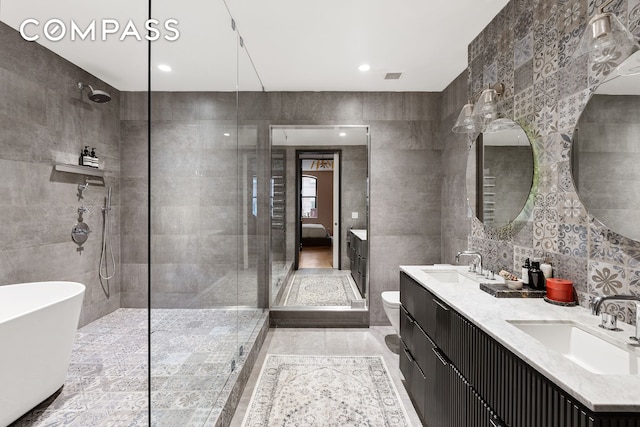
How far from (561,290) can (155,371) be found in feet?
6.17

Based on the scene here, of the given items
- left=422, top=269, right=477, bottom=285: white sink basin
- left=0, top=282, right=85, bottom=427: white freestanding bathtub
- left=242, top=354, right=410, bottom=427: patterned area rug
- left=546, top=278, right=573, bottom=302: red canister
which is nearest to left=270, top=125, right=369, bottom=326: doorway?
left=242, top=354, right=410, bottom=427: patterned area rug

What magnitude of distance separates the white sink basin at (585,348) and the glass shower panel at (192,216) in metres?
1.48

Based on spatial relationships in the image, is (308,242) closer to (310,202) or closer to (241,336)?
(310,202)

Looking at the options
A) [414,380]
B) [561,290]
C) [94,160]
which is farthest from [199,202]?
[94,160]

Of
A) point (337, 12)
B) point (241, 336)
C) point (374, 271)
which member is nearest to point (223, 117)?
point (337, 12)

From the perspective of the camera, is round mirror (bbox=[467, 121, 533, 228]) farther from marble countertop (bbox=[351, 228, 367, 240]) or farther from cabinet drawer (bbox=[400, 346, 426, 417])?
Result: marble countertop (bbox=[351, 228, 367, 240])

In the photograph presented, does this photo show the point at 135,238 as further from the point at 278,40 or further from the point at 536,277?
the point at 536,277

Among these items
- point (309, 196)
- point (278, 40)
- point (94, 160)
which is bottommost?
point (309, 196)

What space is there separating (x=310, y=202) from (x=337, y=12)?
2.14m

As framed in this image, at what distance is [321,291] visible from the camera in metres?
3.88

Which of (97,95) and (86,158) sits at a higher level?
(97,95)

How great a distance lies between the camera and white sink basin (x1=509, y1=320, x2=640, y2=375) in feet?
Answer: 3.59

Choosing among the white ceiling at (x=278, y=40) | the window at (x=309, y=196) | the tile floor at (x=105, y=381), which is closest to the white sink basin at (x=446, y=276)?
the window at (x=309, y=196)

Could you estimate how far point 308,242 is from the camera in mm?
4051
